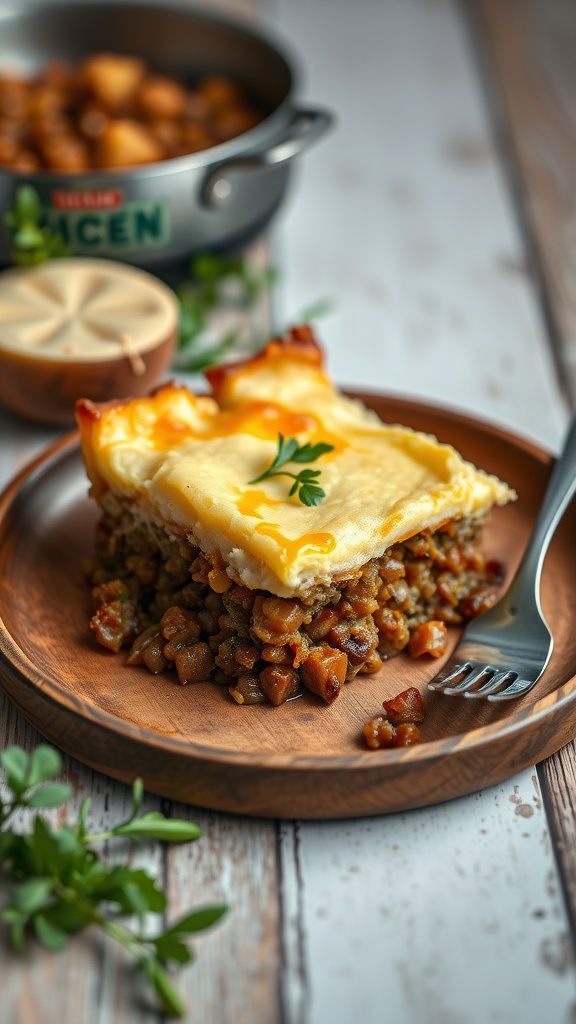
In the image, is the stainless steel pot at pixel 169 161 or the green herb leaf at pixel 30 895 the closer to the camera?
the green herb leaf at pixel 30 895

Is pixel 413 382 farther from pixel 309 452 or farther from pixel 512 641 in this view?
pixel 512 641

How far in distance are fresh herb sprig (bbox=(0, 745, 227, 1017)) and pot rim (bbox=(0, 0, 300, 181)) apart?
265 centimetres

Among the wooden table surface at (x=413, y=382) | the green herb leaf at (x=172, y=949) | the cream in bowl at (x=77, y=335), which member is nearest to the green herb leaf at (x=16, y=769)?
the wooden table surface at (x=413, y=382)

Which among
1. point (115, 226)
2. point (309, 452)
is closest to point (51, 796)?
point (309, 452)

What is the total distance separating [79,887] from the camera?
2637 mm

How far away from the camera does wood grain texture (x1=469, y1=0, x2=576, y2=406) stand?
5.72 m

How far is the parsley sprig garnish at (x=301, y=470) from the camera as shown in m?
3.24

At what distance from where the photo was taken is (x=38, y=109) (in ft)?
17.7

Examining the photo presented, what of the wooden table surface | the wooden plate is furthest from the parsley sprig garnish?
the wooden table surface

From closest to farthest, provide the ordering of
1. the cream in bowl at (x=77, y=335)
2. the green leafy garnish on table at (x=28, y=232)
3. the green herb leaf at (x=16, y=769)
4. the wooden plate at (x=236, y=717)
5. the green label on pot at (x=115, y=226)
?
the green herb leaf at (x=16, y=769), the wooden plate at (x=236, y=717), the cream in bowl at (x=77, y=335), the green leafy garnish on table at (x=28, y=232), the green label on pot at (x=115, y=226)

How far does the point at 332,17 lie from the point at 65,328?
4.60 m

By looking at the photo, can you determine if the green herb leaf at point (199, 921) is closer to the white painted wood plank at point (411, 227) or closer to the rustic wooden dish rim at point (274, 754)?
the rustic wooden dish rim at point (274, 754)

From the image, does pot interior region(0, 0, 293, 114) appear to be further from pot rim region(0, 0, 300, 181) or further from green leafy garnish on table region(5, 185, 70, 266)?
green leafy garnish on table region(5, 185, 70, 266)

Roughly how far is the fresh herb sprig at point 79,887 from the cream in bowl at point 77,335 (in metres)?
1.86
